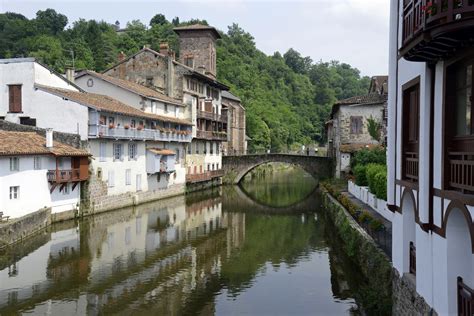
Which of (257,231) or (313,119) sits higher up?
(313,119)

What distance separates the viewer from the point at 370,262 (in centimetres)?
1852

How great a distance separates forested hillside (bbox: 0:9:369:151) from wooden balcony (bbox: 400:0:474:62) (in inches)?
2733

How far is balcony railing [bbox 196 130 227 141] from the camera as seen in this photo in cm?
5765

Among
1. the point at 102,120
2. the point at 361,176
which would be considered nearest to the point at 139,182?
the point at 102,120

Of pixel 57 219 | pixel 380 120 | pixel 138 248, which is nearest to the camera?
pixel 138 248

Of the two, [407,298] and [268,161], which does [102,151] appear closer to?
[268,161]

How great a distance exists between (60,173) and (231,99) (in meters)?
50.7

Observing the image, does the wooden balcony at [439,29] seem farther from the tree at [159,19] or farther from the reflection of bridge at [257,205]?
the tree at [159,19]

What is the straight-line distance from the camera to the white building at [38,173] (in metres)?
27.9

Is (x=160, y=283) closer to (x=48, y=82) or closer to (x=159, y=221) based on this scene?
(x=159, y=221)

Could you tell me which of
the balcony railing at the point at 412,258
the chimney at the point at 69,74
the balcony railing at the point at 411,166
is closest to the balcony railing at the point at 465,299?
the balcony railing at the point at 411,166

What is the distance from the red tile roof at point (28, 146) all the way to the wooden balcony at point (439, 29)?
74.9 feet

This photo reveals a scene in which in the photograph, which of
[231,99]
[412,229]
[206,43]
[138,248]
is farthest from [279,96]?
[412,229]

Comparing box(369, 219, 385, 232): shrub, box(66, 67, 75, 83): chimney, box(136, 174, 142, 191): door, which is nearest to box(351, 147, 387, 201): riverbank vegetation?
box(369, 219, 385, 232): shrub
